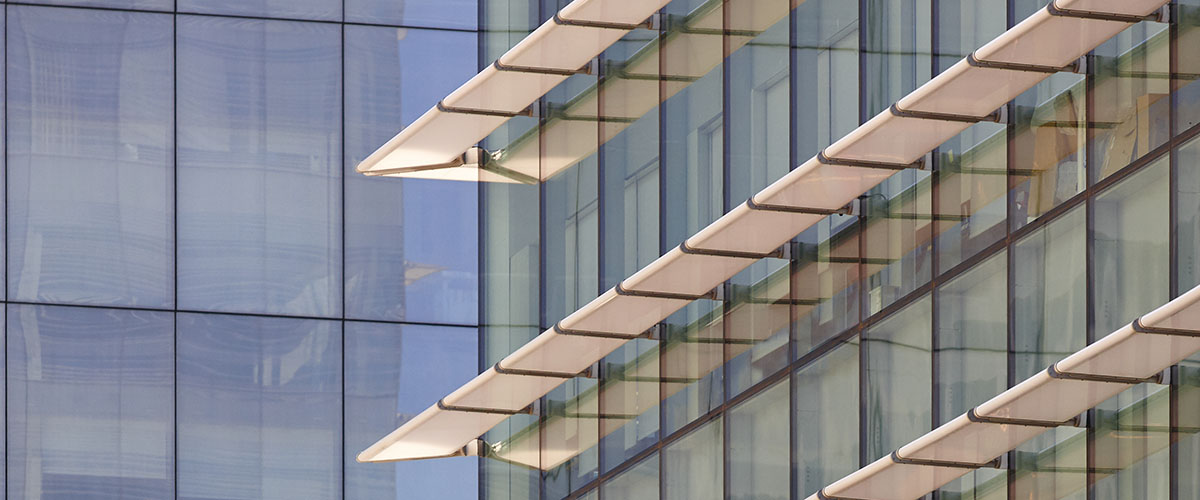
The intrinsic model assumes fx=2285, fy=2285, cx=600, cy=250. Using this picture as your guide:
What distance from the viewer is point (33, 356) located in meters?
37.0

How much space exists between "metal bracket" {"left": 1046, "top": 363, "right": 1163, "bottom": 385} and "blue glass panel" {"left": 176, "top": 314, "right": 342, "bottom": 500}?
20.0 meters

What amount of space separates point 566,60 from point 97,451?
15.0 m

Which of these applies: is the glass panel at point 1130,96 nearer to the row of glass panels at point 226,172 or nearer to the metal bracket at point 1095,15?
the metal bracket at point 1095,15

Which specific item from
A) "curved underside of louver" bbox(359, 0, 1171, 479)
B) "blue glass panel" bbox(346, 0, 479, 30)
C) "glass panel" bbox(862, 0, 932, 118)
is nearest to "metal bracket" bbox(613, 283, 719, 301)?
"curved underside of louver" bbox(359, 0, 1171, 479)

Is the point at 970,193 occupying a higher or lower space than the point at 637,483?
higher

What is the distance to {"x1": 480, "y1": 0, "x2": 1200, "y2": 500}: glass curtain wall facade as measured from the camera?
20250 millimetres

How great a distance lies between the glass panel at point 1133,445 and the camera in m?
19.9

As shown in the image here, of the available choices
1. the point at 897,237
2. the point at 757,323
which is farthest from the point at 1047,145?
the point at 757,323

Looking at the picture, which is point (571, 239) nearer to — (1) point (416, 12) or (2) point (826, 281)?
(2) point (826, 281)

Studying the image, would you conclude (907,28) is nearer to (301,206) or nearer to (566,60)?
(566,60)

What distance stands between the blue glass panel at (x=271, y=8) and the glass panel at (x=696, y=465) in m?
15.8

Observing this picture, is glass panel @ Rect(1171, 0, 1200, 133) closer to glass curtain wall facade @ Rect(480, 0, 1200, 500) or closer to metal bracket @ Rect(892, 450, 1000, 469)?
glass curtain wall facade @ Rect(480, 0, 1200, 500)

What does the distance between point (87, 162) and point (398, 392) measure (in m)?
6.34

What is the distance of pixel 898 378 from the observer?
22578 mm
